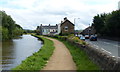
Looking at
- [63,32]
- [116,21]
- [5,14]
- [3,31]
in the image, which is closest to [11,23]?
[5,14]

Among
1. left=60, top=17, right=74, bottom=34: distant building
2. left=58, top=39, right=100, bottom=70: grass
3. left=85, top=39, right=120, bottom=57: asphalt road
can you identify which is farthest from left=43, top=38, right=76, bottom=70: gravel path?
left=60, top=17, right=74, bottom=34: distant building

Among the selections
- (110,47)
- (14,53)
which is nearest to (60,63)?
(14,53)

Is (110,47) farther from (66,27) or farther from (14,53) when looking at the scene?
(66,27)

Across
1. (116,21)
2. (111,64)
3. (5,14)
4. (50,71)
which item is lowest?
(50,71)

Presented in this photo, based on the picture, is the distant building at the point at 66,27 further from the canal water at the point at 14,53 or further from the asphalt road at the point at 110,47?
the asphalt road at the point at 110,47

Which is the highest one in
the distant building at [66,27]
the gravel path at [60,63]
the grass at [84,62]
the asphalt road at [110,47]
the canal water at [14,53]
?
the distant building at [66,27]

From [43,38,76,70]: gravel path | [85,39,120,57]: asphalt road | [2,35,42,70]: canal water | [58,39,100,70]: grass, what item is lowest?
[2,35,42,70]: canal water

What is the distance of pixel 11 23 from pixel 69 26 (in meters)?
31.6

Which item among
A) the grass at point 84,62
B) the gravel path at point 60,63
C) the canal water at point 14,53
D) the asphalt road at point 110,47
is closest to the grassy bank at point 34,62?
the gravel path at point 60,63

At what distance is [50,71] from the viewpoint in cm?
917

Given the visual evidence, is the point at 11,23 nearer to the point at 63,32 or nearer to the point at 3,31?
the point at 3,31

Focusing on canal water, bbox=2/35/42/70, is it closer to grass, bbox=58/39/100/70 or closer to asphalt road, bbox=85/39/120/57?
grass, bbox=58/39/100/70

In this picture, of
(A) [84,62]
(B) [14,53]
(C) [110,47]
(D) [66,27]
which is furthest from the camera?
(D) [66,27]

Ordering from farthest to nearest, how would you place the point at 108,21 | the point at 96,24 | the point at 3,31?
the point at 96,24, the point at 3,31, the point at 108,21
